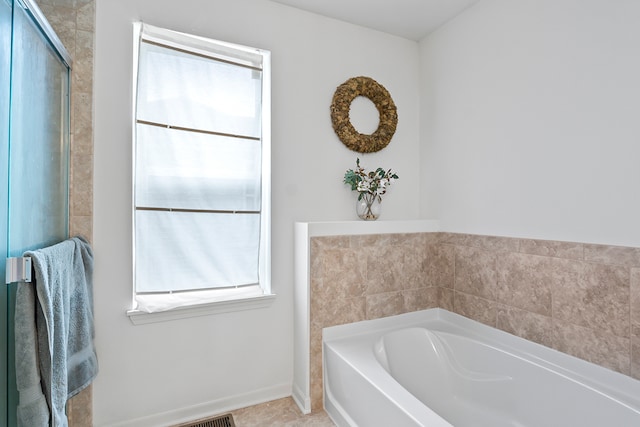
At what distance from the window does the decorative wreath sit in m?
0.49

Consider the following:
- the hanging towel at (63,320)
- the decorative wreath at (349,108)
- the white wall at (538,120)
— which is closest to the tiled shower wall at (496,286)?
the white wall at (538,120)

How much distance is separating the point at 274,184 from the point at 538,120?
1.54 metres

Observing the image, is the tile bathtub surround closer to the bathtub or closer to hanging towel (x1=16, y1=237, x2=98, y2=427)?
the bathtub

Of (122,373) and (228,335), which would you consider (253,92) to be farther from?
(122,373)

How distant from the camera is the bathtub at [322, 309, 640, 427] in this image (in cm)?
134

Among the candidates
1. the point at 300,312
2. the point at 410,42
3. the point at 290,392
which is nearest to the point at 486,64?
the point at 410,42

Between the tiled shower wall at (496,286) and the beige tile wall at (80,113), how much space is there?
1.21 metres

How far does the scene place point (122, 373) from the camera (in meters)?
1.66

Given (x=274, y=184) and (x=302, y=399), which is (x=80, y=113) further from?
(x=302, y=399)

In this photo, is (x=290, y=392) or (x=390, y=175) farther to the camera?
(x=390, y=175)

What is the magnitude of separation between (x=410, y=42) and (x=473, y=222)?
1513 millimetres

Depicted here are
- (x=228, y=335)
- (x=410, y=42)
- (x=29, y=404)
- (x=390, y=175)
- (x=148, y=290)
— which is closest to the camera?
(x=29, y=404)

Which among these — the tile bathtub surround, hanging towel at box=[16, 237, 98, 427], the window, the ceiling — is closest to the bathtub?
the tile bathtub surround

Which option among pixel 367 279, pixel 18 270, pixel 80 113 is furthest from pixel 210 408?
pixel 80 113
